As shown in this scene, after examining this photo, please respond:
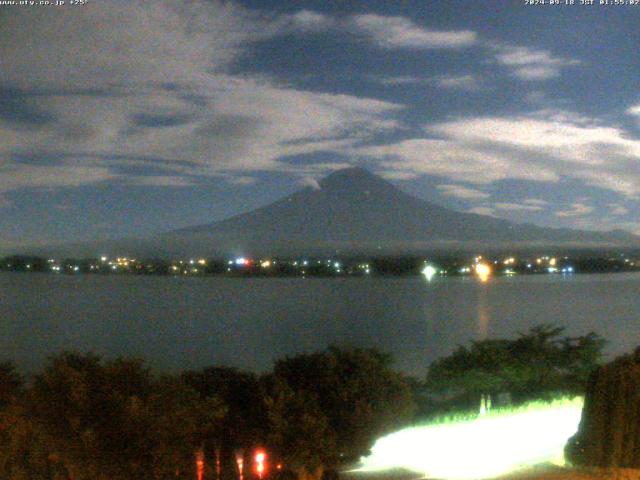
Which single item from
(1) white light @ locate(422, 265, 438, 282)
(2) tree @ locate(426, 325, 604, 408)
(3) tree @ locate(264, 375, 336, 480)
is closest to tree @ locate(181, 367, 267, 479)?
(3) tree @ locate(264, 375, 336, 480)

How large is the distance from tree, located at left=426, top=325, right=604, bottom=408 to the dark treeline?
3.57 m

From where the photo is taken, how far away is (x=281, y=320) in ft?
154

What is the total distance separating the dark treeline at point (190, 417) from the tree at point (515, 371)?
357 centimetres

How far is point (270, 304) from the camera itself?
5834 cm

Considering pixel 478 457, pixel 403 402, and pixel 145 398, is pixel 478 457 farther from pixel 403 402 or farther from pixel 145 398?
pixel 145 398

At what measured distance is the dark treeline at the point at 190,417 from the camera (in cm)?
568

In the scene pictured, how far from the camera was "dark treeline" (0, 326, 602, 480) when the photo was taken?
568cm

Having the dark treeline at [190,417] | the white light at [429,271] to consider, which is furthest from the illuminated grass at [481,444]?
the white light at [429,271]

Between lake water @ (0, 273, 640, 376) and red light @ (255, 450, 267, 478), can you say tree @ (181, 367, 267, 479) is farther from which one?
lake water @ (0, 273, 640, 376)

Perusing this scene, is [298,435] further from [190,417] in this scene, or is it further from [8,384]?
[8,384]

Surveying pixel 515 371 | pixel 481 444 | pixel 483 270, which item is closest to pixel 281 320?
pixel 515 371

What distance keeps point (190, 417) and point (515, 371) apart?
736 cm

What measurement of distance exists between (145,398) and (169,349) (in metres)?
30.3

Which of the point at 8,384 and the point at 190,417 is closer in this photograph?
the point at 190,417
